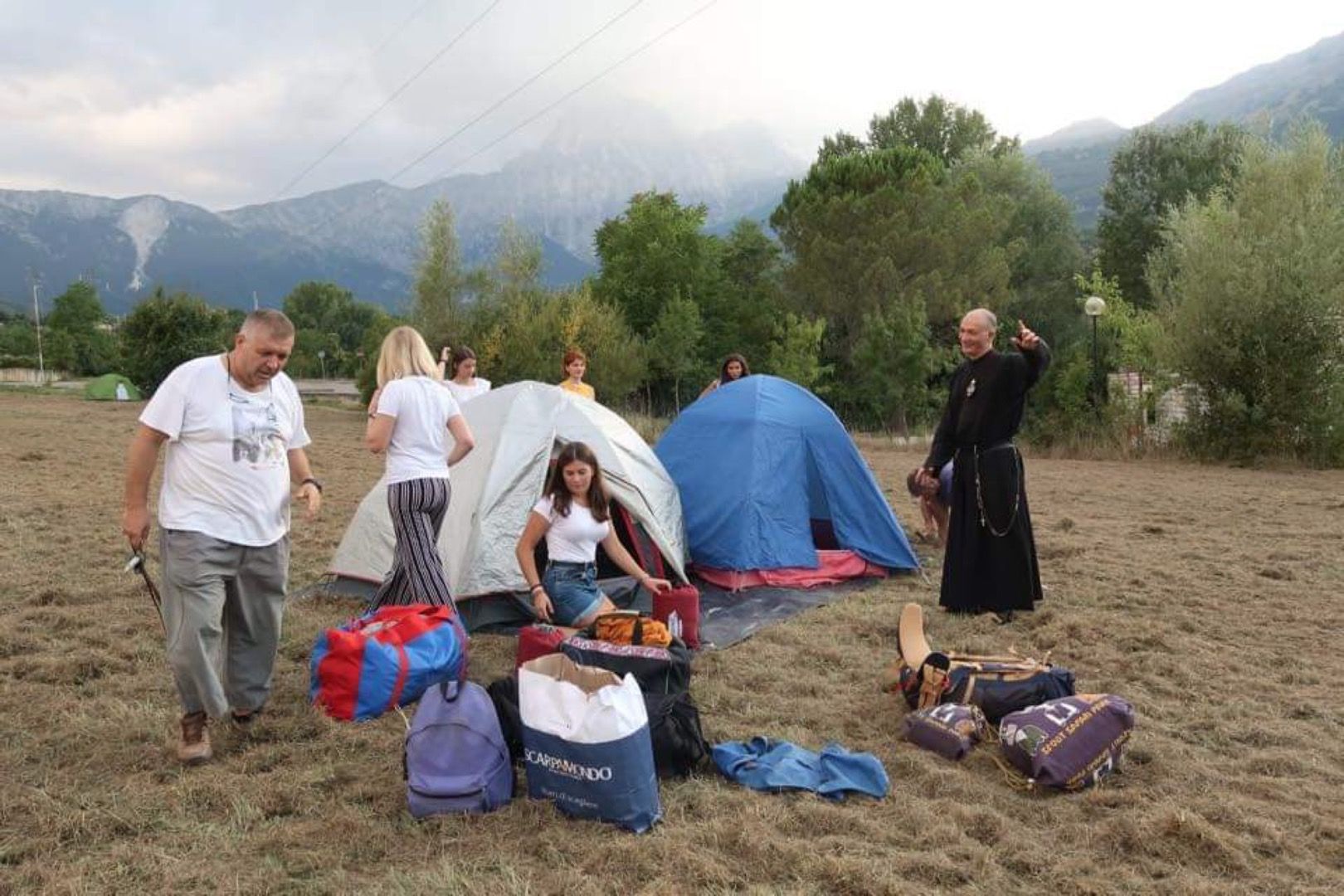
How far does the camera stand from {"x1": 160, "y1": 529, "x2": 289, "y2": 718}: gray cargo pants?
3.65 metres

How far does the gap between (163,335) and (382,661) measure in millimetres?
36994

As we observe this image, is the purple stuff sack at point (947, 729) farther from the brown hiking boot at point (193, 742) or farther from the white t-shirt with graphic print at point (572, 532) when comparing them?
the brown hiking boot at point (193, 742)

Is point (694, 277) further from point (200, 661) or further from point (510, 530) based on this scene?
point (200, 661)

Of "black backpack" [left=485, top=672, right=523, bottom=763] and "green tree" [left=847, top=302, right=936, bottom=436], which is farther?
"green tree" [left=847, top=302, right=936, bottom=436]

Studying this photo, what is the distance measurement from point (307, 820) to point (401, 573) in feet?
6.08

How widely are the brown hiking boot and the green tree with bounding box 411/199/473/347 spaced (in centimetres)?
2592

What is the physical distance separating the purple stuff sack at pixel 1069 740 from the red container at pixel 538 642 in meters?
2.09

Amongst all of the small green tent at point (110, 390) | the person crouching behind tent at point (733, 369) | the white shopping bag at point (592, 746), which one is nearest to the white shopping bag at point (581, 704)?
the white shopping bag at point (592, 746)

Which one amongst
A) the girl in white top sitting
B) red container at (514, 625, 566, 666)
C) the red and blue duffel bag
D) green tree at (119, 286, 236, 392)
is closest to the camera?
the red and blue duffel bag

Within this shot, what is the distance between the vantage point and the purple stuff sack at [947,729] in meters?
3.84

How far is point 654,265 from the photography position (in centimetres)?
3603

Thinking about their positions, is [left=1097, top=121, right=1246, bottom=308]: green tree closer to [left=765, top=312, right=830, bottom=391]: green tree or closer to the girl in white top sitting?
[left=765, top=312, right=830, bottom=391]: green tree

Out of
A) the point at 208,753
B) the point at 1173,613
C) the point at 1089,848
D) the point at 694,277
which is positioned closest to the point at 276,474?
the point at 208,753

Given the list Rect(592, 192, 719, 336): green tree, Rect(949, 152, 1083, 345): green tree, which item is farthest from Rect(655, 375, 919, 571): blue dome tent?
Rect(592, 192, 719, 336): green tree
